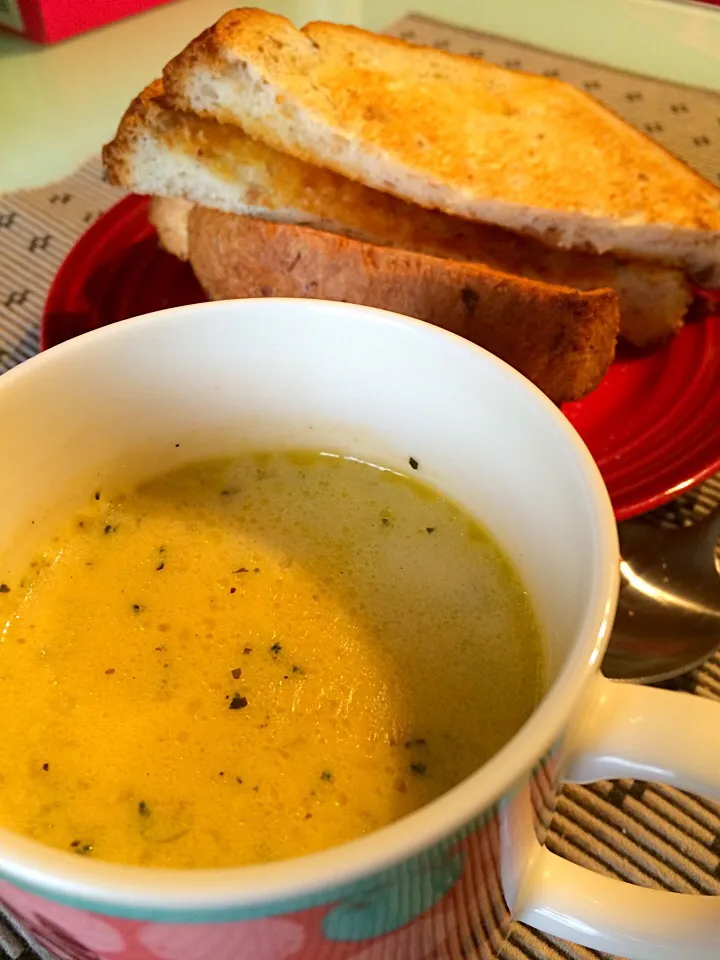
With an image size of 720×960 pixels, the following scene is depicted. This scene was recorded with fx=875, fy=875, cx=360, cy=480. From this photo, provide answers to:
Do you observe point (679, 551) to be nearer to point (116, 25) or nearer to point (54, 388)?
point (54, 388)

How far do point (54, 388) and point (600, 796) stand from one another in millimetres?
563

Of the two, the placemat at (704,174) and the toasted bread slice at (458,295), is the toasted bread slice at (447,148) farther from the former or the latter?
the placemat at (704,174)

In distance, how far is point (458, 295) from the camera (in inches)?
39.5

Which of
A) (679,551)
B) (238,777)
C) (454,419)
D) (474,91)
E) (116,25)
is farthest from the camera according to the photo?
(116,25)

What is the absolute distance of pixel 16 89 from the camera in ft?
6.59

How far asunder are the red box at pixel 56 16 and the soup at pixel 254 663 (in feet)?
5.93

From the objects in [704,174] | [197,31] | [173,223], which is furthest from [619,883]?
[197,31]

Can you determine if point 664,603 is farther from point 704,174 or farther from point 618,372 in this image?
point 704,174

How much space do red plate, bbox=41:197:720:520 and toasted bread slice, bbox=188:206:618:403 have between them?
0.07 meters

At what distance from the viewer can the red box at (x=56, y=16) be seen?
2102 mm

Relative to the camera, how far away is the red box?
6.89ft

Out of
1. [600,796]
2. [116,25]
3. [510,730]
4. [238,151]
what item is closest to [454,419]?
[510,730]

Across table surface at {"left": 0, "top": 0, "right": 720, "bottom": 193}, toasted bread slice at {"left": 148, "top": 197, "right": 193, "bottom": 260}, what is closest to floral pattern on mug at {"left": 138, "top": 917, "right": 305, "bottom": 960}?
toasted bread slice at {"left": 148, "top": 197, "right": 193, "bottom": 260}

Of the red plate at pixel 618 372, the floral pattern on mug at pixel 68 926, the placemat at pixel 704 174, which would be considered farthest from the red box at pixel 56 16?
the floral pattern on mug at pixel 68 926
